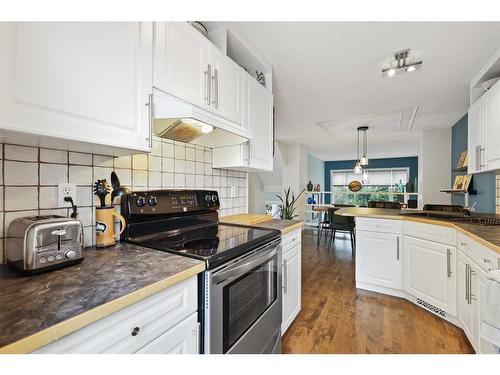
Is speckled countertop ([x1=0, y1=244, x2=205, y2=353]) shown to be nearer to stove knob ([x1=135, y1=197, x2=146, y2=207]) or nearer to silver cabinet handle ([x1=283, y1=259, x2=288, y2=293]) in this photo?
stove knob ([x1=135, y1=197, x2=146, y2=207])

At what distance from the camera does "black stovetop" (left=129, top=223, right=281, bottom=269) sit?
937 mm

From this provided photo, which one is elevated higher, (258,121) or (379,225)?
(258,121)

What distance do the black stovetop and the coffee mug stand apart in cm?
10

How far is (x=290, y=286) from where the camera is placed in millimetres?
1753

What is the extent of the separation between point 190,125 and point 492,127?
7.76 ft

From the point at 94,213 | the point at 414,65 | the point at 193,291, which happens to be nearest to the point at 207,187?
the point at 94,213

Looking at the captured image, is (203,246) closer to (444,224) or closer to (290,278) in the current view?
(290,278)

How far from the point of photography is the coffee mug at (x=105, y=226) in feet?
3.47

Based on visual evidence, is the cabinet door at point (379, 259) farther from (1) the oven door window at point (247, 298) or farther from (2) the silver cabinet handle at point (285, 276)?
(1) the oven door window at point (247, 298)

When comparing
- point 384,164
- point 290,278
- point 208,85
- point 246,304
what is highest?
point 384,164

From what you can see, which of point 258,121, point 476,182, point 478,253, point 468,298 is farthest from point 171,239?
point 476,182

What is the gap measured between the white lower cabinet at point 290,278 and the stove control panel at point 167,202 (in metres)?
0.62
